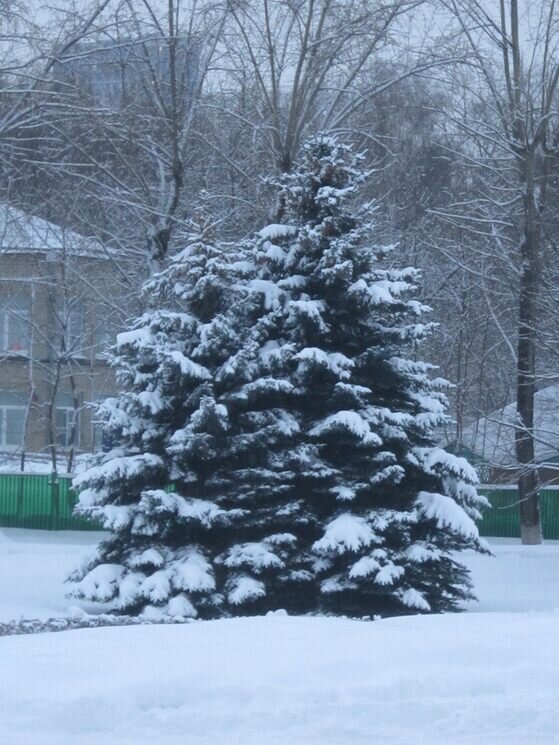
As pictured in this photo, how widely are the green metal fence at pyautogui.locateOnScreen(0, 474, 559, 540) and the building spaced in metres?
2.40

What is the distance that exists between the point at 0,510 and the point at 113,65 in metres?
13.1

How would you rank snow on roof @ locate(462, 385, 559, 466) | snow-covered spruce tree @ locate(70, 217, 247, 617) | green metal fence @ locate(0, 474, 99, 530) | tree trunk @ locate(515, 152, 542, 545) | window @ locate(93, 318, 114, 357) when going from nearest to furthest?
1. snow-covered spruce tree @ locate(70, 217, 247, 617)
2. tree trunk @ locate(515, 152, 542, 545)
3. snow on roof @ locate(462, 385, 559, 466)
4. green metal fence @ locate(0, 474, 99, 530)
5. window @ locate(93, 318, 114, 357)

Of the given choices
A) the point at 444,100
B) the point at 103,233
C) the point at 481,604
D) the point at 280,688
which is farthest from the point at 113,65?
the point at 280,688

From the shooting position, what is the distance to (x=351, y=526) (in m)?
13.5

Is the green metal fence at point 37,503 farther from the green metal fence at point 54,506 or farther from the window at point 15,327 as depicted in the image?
the window at point 15,327

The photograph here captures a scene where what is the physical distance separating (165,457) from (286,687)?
28.4ft

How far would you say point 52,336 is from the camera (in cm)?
3581

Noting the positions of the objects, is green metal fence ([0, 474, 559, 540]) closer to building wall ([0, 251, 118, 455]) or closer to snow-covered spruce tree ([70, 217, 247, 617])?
building wall ([0, 251, 118, 455])

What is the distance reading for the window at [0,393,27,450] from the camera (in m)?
39.4

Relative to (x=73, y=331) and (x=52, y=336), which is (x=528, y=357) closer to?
(x=73, y=331)

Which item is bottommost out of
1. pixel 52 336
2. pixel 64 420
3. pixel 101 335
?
pixel 64 420

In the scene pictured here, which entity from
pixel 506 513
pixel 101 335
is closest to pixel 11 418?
pixel 101 335

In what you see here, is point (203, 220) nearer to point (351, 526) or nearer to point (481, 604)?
point (351, 526)

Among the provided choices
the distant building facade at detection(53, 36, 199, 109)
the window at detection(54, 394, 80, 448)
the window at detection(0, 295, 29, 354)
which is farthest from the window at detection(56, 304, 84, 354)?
the distant building facade at detection(53, 36, 199, 109)
